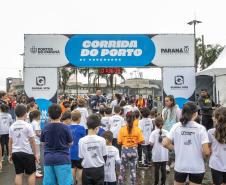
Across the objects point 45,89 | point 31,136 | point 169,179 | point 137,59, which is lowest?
point 169,179

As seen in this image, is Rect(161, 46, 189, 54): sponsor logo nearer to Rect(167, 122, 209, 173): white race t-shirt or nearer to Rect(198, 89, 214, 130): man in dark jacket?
Rect(198, 89, 214, 130): man in dark jacket

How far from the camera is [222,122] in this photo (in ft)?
18.6

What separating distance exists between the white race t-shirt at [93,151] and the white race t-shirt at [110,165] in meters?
0.53

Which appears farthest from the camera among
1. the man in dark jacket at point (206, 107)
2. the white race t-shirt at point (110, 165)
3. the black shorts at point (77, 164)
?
the man in dark jacket at point (206, 107)

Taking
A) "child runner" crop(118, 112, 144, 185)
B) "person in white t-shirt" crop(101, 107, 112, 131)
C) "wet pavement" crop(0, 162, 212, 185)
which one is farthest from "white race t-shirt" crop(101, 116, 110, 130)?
"child runner" crop(118, 112, 144, 185)

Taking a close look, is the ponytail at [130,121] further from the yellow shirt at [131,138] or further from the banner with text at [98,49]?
the banner with text at [98,49]

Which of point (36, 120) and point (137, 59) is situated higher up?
point (137, 59)

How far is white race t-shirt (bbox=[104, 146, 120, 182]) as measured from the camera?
6.56m

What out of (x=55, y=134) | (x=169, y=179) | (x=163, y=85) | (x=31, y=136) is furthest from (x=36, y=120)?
(x=163, y=85)

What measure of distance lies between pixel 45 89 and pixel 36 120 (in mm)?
A: 5034

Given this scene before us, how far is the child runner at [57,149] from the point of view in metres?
6.15

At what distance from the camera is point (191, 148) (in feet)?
18.0

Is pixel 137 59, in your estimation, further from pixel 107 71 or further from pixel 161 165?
pixel 161 165

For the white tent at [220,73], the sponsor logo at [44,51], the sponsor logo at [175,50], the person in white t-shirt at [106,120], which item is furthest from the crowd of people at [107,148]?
the white tent at [220,73]
